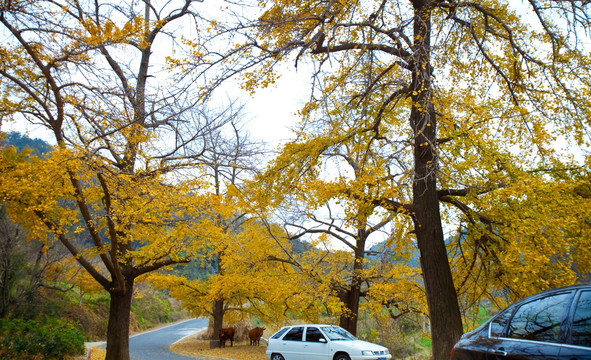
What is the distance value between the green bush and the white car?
641 cm

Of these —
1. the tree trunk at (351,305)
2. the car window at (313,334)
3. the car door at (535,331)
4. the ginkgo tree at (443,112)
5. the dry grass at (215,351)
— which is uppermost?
the ginkgo tree at (443,112)

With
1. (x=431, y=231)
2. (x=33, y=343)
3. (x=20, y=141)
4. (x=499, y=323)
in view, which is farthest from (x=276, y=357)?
(x=20, y=141)

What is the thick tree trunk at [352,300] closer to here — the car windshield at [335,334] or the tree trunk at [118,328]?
the car windshield at [335,334]

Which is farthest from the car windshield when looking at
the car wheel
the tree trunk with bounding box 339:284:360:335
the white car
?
the tree trunk with bounding box 339:284:360:335

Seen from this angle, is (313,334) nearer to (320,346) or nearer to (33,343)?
(320,346)

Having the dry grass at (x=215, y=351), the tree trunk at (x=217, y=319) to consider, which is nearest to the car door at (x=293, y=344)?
the dry grass at (x=215, y=351)

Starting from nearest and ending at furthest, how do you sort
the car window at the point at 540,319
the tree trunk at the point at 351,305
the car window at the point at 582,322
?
the car window at the point at 582,322
the car window at the point at 540,319
the tree trunk at the point at 351,305

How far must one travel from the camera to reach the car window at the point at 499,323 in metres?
3.54

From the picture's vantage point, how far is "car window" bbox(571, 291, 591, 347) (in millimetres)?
2781

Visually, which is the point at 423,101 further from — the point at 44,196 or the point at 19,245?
the point at 19,245

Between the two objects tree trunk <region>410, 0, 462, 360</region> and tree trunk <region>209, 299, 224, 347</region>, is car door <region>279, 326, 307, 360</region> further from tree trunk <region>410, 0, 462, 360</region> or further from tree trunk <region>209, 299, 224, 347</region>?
tree trunk <region>209, 299, 224, 347</region>

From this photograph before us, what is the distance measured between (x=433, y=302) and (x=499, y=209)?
2058 mm

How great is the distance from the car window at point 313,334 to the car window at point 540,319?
9.22m

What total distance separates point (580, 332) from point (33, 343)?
1299 centimetres
